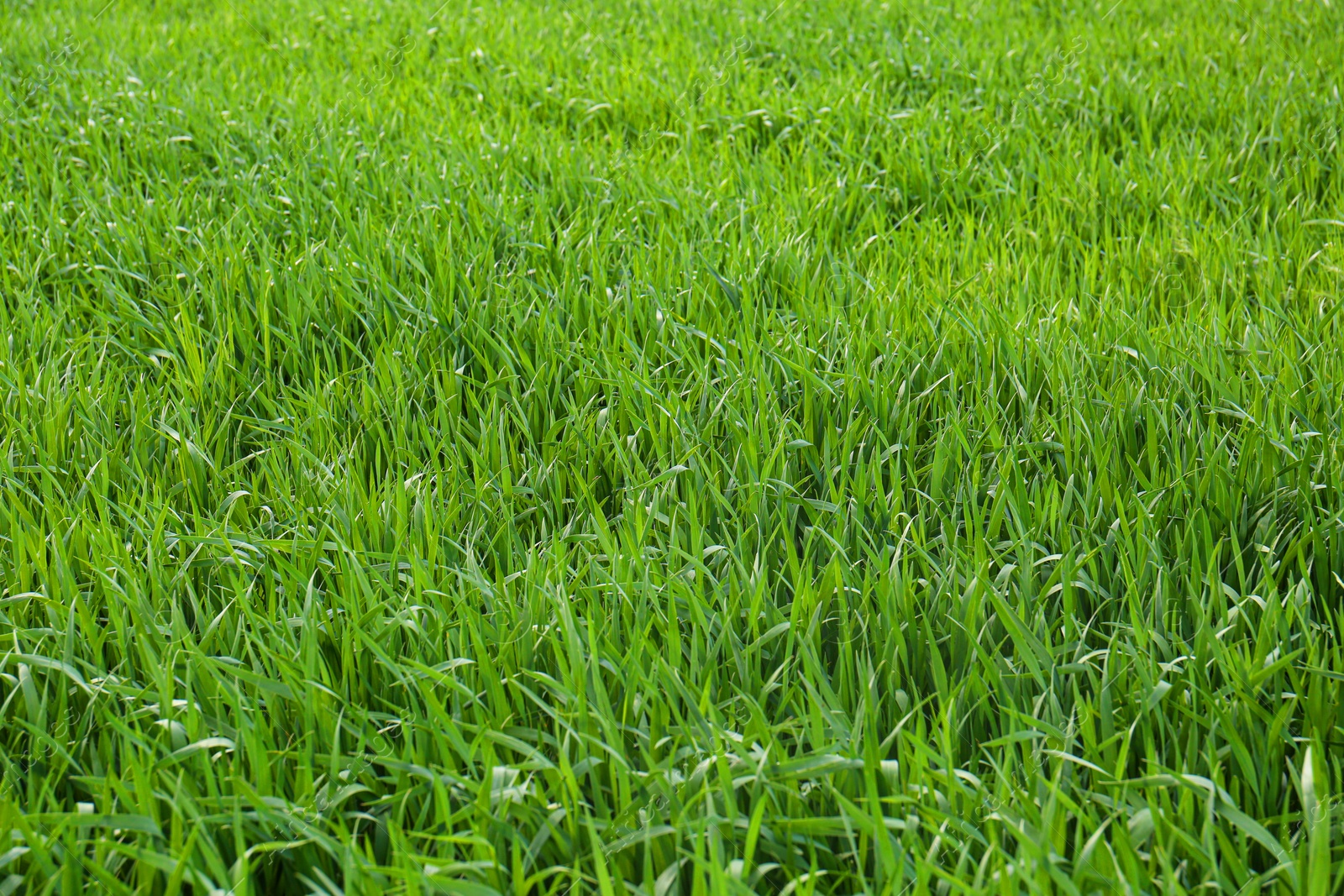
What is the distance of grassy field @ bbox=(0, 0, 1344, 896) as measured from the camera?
45.9 inches

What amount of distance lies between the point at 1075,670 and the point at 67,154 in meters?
3.55

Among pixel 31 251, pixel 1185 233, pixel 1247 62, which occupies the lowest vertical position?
pixel 31 251

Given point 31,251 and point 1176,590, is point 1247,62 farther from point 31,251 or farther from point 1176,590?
point 31,251

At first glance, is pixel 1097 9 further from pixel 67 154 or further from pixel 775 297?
pixel 67 154

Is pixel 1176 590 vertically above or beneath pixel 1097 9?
beneath

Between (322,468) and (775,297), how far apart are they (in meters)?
1.16

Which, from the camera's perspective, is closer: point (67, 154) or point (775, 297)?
point (775, 297)

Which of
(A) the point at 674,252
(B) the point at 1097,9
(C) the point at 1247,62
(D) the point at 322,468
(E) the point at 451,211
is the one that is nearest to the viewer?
(D) the point at 322,468

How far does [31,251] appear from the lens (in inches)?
112

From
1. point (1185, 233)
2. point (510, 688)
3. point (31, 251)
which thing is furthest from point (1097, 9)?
point (510, 688)

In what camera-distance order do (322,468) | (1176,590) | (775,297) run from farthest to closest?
(775,297), (322,468), (1176,590)

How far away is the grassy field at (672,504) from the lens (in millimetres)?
1165

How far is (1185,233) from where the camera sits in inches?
115

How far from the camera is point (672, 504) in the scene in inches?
69.8
